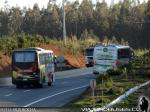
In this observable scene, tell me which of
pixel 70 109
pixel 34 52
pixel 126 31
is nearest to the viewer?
pixel 70 109

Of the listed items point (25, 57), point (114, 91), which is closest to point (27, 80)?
point (25, 57)

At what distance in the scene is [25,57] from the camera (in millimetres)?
38406

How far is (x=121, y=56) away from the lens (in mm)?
50250

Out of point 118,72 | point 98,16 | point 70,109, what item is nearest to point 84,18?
point 98,16

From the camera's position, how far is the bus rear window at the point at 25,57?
126 ft

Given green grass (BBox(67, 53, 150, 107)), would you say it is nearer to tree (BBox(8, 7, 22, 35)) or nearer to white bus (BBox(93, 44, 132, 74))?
white bus (BBox(93, 44, 132, 74))

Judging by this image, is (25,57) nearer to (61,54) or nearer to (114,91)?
(114,91)

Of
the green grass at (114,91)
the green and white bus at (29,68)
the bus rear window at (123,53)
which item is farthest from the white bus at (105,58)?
the green and white bus at (29,68)

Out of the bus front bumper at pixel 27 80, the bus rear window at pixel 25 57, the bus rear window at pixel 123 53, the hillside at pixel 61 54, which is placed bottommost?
the hillside at pixel 61 54

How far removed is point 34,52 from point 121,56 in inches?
544

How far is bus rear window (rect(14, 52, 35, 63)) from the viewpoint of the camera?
3828 centimetres

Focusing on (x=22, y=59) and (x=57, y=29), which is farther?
(x=57, y=29)

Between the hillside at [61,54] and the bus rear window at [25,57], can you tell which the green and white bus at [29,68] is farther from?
the hillside at [61,54]

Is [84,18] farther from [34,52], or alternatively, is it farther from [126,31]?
[34,52]
